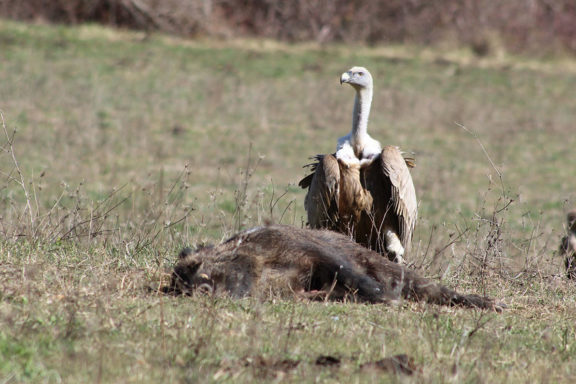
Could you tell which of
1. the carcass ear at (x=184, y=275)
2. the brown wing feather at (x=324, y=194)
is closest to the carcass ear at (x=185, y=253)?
the carcass ear at (x=184, y=275)

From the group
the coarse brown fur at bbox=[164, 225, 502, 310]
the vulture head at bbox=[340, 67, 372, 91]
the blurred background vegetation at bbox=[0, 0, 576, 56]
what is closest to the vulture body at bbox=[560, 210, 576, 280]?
the coarse brown fur at bbox=[164, 225, 502, 310]

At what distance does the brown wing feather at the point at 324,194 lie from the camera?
7.40 metres

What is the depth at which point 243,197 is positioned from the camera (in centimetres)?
765

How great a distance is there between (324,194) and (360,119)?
925 mm

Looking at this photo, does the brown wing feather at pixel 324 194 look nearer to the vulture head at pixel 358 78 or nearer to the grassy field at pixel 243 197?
the grassy field at pixel 243 197

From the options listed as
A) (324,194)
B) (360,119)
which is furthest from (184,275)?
(360,119)

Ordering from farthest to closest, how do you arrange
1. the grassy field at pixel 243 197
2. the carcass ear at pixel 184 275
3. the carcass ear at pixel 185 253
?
the carcass ear at pixel 185 253 → the carcass ear at pixel 184 275 → the grassy field at pixel 243 197

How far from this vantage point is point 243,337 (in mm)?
4676

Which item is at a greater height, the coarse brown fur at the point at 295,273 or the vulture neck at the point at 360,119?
A: the vulture neck at the point at 360,119

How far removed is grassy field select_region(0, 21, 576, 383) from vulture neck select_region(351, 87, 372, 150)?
83cm

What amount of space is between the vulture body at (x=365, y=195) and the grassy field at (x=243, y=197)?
43cm

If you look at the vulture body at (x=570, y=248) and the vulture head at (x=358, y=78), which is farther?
the vulture head at (x=358, y=78)

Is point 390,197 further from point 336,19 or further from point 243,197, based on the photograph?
point 336,19

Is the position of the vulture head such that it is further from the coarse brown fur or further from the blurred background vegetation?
the blurred background vegetation
